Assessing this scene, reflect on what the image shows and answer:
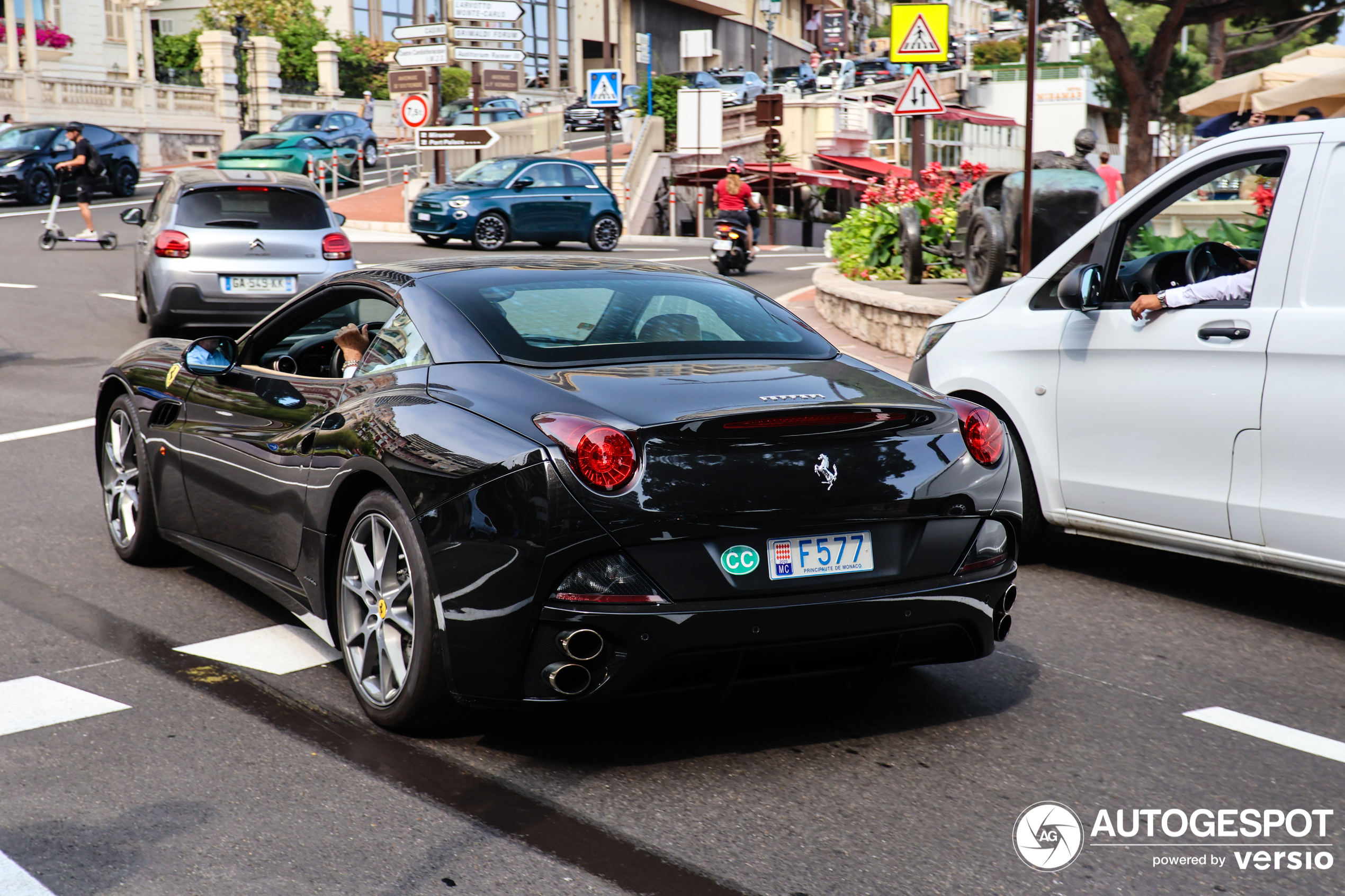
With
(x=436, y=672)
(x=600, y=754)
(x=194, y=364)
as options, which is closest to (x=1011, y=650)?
(x=600, y=754)

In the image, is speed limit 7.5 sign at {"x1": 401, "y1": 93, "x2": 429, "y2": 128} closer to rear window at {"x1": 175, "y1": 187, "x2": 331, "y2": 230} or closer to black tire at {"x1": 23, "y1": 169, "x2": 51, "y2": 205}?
black tire at {"x1": 23, "y1": 169, "x2": 51, "y2": 205}

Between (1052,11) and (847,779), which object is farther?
(1052,11)

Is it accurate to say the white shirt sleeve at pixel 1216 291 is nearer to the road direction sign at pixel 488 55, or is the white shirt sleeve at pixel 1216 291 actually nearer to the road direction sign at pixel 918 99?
the road direction sign at pixel 918 99

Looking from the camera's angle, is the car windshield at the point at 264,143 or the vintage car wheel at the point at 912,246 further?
the car windshield at the point at 264,143

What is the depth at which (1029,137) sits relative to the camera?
9.73m

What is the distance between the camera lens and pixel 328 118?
42812mm

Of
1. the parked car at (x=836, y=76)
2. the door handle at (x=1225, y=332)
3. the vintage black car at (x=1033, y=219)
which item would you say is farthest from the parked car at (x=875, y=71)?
the door handle at (x=1225, y=332)

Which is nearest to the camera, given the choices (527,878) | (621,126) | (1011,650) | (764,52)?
(527,878)

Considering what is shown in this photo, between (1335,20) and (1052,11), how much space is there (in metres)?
6.88

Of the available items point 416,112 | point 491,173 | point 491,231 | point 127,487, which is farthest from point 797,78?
point 127,487

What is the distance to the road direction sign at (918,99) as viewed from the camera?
15039 mm

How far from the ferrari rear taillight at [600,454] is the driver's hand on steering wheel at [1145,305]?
282cm

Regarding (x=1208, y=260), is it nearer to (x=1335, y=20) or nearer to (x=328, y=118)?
(x=1335, y=20)

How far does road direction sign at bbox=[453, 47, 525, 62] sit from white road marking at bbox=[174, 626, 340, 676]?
26.2 meters
